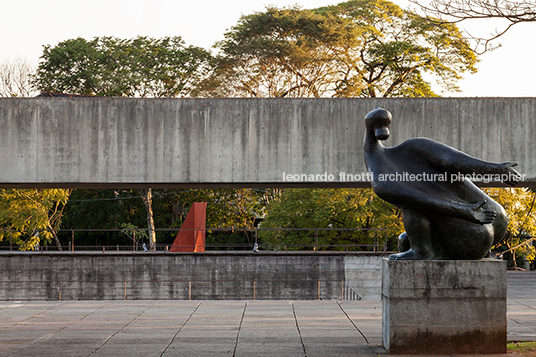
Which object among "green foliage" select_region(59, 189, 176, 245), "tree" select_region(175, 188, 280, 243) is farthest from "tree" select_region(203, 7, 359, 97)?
"green foliage" select_region(59, 189, 176, 245)

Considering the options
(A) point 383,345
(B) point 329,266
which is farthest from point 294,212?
(A) point 383,345

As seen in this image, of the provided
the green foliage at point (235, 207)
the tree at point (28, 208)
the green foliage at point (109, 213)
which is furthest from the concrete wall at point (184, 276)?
the green foliage at point (109, 213)

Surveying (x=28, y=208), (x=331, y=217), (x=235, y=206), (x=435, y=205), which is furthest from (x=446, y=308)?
(x=235, y=206)

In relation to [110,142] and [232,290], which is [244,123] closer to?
[110,142]

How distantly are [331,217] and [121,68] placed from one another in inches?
675

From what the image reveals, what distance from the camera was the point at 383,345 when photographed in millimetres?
7336

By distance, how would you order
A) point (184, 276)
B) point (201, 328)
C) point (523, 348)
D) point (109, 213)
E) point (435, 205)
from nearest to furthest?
point (435, 205), point (523, 348), point (201, 328), point (184, 276), point (109, 213)

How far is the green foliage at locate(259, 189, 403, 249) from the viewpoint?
88.1 ft

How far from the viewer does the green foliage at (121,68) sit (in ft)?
120

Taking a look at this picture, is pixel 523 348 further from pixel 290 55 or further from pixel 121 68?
pixel 121 68

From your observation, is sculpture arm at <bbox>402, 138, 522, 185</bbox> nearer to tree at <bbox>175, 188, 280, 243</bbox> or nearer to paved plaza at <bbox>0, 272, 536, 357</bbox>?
paved plaza at <bbox>0, 272, 536, 357</bbox>

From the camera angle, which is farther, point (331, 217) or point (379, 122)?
point (331, 217)

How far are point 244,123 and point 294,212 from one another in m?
14.4

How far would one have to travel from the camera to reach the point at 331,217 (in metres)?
28.1
